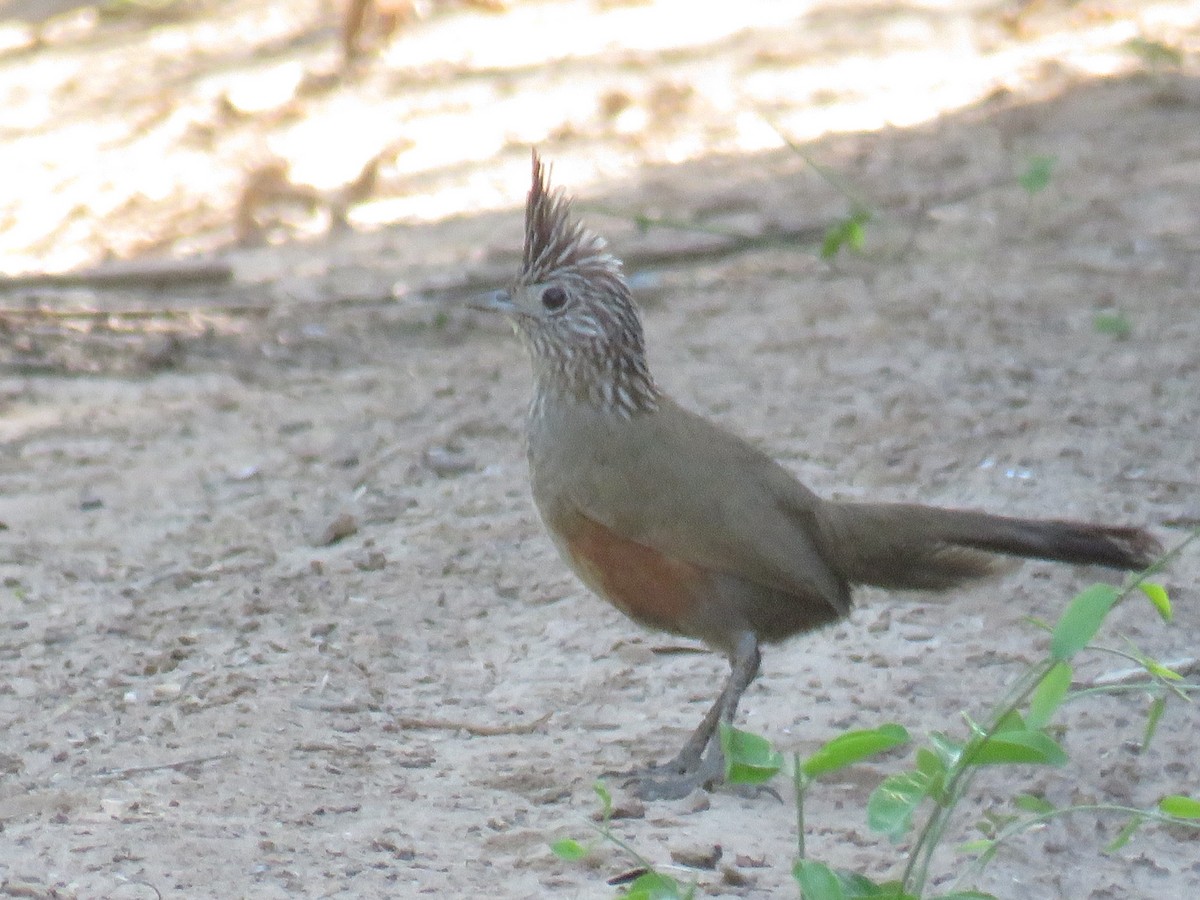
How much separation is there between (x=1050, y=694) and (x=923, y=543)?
152 centimetres

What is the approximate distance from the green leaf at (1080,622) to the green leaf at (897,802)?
13.6 inches

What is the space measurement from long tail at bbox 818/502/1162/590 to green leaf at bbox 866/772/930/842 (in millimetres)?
1342

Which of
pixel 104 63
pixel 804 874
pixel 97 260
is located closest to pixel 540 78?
pixel 104 63

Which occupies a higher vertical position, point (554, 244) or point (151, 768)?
point (554, 244)

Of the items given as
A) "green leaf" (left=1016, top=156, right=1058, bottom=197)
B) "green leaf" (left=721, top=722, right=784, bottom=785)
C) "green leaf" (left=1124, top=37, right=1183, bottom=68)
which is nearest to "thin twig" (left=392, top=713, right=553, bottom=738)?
"green leaf" (left=721, top=722, right=784, bottom=785)

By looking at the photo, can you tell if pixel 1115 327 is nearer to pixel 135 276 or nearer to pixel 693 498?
pixel 693 498

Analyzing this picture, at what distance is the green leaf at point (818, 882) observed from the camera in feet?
10.3

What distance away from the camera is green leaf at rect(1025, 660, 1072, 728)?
10.6ft

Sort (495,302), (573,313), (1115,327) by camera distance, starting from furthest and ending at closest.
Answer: (1115,327) → (495,302) → (573,313)

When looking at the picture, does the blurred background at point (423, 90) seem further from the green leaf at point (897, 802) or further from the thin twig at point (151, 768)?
the green leaf at point (897, 802)

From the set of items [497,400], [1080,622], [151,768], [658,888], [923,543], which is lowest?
[497,400]

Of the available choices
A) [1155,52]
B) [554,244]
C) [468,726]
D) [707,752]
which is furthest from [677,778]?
[1155,52]

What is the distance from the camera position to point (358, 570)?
232 inches

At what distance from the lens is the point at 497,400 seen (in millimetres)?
7352
